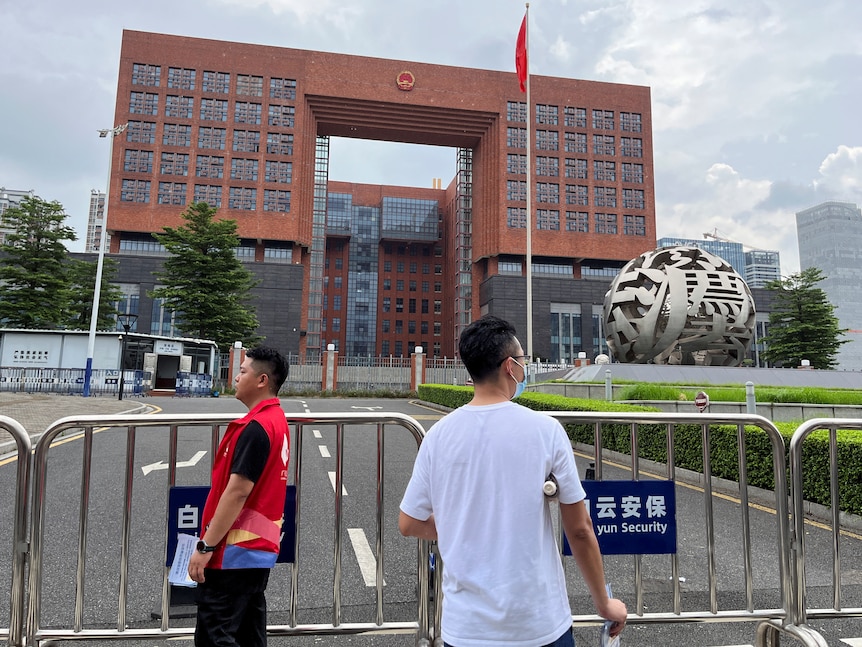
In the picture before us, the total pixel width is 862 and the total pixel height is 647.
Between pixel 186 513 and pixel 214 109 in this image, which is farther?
pixel 214 109

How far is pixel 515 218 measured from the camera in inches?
2549

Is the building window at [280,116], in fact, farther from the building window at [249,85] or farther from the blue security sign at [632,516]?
the blue security sign at [632,516]

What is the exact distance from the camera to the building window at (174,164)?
5934 cm

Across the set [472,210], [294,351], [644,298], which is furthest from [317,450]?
[472,210]

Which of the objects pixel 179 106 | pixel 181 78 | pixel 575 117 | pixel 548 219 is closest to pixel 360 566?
pixel 548 219

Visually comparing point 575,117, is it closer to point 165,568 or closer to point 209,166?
point 209,166

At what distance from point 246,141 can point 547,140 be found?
3394 cm

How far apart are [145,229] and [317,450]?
55500mm

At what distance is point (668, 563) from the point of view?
502 cm

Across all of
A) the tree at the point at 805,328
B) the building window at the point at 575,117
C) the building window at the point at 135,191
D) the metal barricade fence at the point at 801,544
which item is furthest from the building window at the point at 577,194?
the metal barricade fence at the point at 801,544

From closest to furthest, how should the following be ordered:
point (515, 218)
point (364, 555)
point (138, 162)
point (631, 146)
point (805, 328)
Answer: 1. point (364, 555)
2. point (805, 328)
3. point (138, 162)
4. point (515, 218)
5. point (631, 146)

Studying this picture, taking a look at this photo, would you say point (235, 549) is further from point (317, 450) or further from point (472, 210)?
point (472, 210)

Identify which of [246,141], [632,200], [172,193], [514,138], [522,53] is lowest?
[522,53]

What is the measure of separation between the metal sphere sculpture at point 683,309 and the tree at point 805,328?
31.2m
